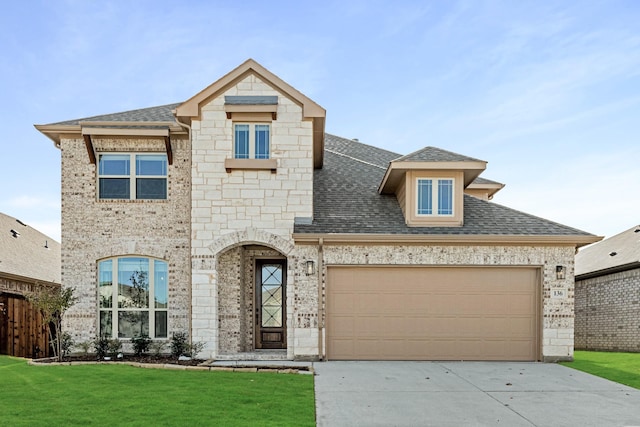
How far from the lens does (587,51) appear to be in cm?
1325

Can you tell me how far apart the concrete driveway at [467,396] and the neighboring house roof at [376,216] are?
125 inches

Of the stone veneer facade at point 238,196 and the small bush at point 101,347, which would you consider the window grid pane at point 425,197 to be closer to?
the stone veneer facade at point 238,196

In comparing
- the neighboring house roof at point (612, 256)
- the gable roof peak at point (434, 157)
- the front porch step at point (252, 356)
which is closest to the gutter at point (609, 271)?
the neighboring house roof at point (612, 256)

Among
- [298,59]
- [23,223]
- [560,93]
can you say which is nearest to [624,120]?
[560,93]

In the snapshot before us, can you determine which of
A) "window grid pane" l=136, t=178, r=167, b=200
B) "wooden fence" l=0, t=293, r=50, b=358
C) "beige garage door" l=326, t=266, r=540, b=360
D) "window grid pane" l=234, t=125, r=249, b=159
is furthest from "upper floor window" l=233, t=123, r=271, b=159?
"wooden fence" l=0, t=293, r=50, b=358

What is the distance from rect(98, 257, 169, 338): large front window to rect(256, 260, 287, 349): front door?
2.54m

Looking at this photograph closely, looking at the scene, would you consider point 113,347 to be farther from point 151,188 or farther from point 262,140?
point 262,140

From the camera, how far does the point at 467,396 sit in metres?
8.08

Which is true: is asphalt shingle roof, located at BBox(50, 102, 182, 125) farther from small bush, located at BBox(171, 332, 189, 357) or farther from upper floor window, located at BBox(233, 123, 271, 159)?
small bush, located at BBox(171, 332, 189, 357)

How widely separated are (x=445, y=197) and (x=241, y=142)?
5400 millimetres

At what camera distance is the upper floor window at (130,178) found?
1274 cm

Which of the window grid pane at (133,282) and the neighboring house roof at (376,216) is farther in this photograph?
the window grid pane at (133,282)

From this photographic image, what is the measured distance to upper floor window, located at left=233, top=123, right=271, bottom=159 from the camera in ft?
39.5

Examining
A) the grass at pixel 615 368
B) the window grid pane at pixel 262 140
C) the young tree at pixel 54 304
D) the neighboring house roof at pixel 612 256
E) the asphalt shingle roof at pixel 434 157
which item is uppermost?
the window grid pane at pixel 262 140
